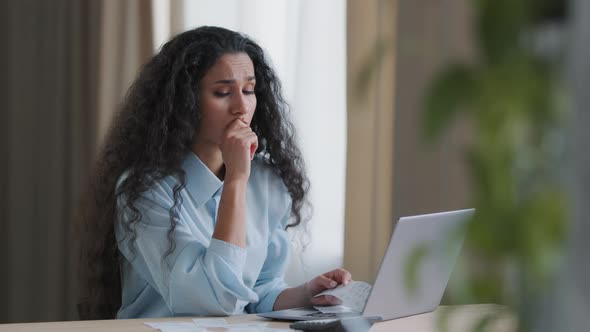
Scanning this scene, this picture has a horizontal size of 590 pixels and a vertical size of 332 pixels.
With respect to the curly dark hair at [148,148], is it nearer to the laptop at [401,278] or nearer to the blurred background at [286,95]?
the blurred background at [286,95]

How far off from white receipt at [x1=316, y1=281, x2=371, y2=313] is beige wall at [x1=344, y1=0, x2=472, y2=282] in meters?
0.77

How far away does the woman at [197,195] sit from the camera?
2.08m

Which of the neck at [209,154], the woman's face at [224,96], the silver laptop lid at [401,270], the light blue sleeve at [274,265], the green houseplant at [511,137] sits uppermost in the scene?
the green houseplant at [511,137]

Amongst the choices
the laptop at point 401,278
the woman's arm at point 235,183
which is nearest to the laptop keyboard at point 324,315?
the laptop at point 401,278

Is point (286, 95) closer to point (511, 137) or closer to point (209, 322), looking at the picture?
point (209, 322)

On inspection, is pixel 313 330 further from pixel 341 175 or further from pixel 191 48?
pixel 341 175

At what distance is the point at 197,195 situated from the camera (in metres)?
2.29

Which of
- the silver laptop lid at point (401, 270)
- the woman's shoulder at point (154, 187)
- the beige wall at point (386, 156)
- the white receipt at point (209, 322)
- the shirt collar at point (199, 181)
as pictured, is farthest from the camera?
the beige wall at point (386, 156)

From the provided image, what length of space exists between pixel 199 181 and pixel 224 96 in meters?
0.22

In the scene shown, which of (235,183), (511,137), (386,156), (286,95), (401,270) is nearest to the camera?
(511,137)

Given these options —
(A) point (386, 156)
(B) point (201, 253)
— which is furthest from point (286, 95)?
(B) point (201, 253)

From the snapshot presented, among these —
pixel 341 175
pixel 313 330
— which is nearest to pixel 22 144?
pixel 341 175

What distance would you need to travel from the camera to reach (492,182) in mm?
451

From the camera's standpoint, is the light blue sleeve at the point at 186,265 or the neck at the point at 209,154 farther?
the neck at the point at 209,154
